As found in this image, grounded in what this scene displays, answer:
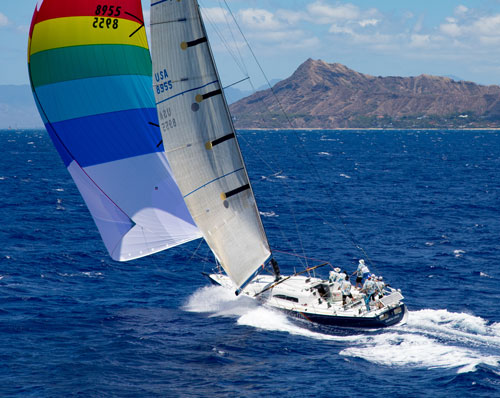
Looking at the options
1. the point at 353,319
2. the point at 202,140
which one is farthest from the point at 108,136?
the point at 353,319

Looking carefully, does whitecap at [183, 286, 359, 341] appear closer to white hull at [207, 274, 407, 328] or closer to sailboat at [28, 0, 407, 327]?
white hull at [207, 274, 407, 328]

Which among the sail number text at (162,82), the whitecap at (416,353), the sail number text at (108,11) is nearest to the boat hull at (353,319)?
Answer: the whitecap at (416,353)

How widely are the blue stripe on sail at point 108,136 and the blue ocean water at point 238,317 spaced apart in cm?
491

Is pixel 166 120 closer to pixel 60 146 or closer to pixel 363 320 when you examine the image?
pixel 60 146

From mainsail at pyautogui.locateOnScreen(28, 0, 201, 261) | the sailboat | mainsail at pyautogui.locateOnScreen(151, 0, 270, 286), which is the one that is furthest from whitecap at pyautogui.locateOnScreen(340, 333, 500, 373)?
mainsail at pyautogui.locateOnScreen(28, 0, 201, 261)

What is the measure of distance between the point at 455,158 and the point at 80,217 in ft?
302

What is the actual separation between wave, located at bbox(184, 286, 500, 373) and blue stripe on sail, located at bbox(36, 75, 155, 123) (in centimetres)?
1166

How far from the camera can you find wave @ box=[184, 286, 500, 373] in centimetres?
2638

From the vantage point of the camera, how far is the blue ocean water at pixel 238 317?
24.6 meters

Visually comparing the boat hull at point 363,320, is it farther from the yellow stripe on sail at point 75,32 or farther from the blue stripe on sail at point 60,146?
the yellow stripe on sail at point 75,32

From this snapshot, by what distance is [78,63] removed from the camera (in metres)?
27.8

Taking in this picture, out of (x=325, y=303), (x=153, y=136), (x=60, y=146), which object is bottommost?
(x=325, y=303)

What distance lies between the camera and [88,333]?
29.4 m

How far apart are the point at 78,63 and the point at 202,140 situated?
252 inches
